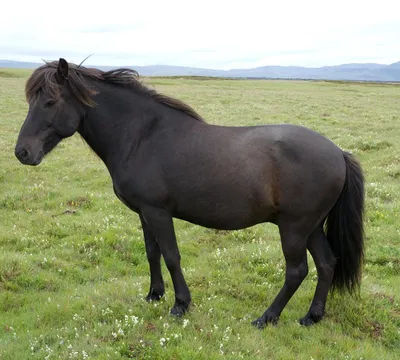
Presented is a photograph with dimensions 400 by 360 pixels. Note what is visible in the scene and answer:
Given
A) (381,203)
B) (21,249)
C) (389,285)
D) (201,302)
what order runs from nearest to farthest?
(201,302)
(389,285)
(21,249)
(381,203)

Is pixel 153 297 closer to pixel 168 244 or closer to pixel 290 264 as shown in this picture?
pixel 168 244

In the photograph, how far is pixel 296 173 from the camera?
5887 mm

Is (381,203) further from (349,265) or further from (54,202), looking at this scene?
(54,202)

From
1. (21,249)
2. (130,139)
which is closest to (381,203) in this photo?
(130,139)

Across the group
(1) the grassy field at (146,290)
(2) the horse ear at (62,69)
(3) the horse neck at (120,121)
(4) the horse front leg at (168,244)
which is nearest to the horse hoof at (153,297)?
(1) the grassy field at (146,290)

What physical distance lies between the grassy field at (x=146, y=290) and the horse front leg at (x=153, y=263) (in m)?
0.20

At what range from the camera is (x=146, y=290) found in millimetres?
7352

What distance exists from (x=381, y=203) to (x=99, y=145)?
8.92 metres

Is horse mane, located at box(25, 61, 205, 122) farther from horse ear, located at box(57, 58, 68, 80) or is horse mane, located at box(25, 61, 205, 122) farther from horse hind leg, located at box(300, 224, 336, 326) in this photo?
horse hind leg, located at box(300, 224, 336, 326)

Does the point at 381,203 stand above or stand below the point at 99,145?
below

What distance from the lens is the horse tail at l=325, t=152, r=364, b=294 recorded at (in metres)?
6.30

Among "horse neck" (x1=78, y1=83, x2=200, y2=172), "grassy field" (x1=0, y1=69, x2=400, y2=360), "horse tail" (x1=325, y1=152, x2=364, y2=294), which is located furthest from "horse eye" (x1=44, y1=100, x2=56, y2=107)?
"horse tail" (x1=325, y1=152, x2=364, y2=294)

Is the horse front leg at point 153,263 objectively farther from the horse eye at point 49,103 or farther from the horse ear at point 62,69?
the horse ear at point 62,69

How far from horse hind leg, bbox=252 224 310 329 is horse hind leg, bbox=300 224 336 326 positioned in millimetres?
351
